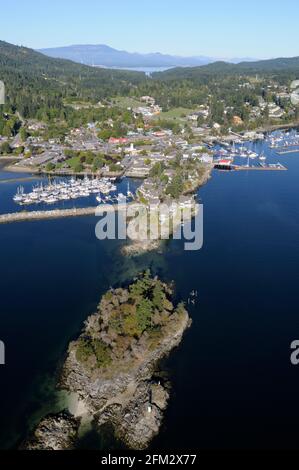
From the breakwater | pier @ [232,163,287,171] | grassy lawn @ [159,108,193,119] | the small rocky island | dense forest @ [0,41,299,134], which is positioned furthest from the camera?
grassy lawn @ [159,108,193,119]

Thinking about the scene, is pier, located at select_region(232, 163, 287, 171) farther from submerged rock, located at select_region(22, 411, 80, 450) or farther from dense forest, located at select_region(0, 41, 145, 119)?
submerged rock, located at select_region(22, 411, 80, 450)

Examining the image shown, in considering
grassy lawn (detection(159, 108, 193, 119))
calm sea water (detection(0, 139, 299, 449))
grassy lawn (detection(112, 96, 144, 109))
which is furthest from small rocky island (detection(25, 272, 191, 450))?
grassy lawn (detection(112, 96, 144, 109))

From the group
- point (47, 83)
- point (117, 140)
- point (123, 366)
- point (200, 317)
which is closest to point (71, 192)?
point (200, 317)

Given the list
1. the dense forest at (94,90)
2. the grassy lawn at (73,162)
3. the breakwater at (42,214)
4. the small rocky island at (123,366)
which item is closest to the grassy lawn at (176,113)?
the dense forest at (94,90)

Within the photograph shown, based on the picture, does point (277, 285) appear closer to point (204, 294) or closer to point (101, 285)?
point (204, 294)

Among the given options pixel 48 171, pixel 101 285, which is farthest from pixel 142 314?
pixel 48 171

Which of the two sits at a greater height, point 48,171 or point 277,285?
→ point 48,171
